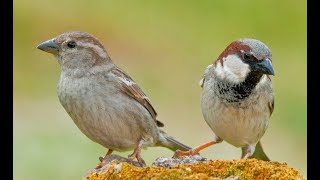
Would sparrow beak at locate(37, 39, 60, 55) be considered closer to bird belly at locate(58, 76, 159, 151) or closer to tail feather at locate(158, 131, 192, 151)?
bird belly at locate(58, 76, 159, 151)

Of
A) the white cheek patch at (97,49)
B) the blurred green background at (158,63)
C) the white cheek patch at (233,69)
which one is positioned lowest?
the blurred green background at (158,63)

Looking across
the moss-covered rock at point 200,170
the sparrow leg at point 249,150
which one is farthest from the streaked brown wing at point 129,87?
the moss-covered rock at point 200,170

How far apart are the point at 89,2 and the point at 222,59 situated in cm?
822

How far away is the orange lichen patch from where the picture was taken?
426 cm

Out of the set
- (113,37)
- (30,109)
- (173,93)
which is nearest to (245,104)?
(30,109)

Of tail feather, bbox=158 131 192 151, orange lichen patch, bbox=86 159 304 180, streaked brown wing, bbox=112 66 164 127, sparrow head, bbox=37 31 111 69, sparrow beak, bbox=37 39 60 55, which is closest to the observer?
orange lichen patch, bbox=86 159 304 180

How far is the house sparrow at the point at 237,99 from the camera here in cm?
561

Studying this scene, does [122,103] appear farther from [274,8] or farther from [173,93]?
[274,8]

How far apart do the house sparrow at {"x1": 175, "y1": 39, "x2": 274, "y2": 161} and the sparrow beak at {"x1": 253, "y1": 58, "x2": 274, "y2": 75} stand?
0.22ft

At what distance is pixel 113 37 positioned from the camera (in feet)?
41.8

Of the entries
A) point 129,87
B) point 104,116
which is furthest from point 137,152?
point 129,87

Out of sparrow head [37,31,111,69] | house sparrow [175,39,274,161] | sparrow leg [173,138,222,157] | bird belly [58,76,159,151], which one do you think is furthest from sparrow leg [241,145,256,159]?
sparrow head [37,31,111,69]

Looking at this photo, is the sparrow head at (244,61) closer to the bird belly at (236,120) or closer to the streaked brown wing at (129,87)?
the bird belly at (236,120)
